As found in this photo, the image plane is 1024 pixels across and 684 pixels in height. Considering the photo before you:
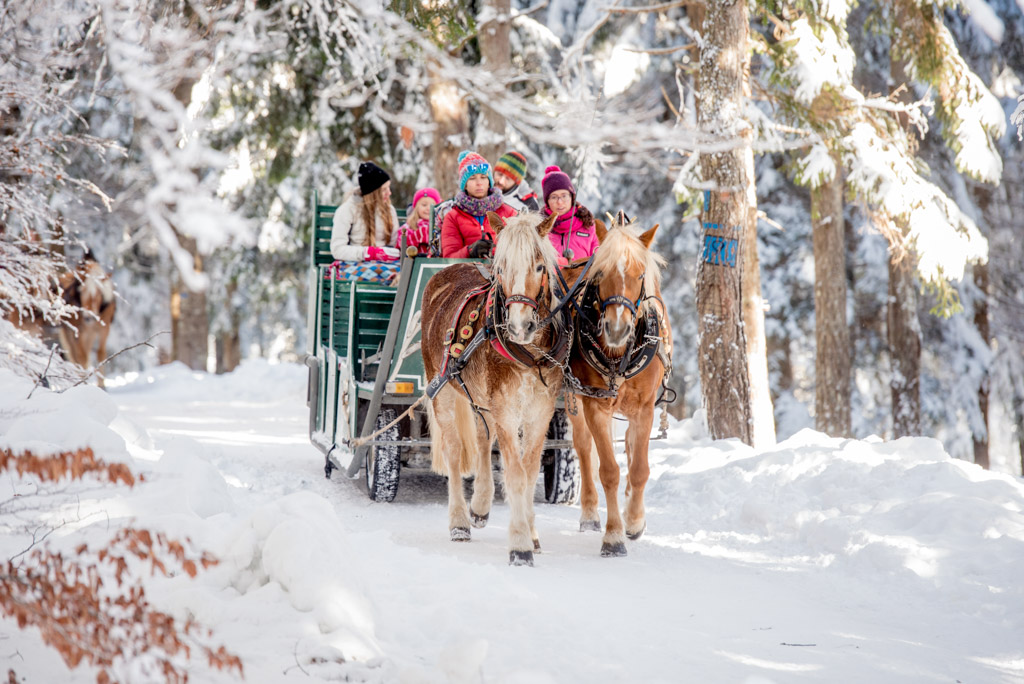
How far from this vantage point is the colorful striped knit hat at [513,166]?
7.47m

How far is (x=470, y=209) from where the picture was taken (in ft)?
21.3

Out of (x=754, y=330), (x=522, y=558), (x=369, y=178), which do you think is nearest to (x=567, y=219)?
(x=369, y=178)

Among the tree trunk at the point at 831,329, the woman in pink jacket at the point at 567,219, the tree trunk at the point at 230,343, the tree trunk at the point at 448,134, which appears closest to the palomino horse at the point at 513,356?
the woman in pink jacket at the point at 567,219

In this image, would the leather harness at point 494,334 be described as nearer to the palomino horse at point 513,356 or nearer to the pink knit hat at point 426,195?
the palomino horse at point 513,356

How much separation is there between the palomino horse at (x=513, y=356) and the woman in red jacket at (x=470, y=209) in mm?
954

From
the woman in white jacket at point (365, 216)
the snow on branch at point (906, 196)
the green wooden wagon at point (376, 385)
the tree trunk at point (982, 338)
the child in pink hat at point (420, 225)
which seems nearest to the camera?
the green wooden wagon at point (376, 385)

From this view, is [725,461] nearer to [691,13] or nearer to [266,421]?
[691,13]

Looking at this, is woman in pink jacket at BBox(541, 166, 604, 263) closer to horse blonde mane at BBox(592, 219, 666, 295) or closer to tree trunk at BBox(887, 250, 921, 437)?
horse blonde mane at BBox(592, 219, 666, 295)

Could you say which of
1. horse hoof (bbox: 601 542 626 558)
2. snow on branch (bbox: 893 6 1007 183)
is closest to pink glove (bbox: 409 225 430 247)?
horse hoof (bbox: 601 542 626 558)

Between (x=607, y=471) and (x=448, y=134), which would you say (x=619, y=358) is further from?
(x=448, y=134)

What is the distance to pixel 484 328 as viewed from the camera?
196 inches

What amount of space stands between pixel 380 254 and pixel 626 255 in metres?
3.07

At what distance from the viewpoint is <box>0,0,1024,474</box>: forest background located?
297 cm

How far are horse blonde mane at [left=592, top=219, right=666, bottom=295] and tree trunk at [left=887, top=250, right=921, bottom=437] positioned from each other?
892 cm
